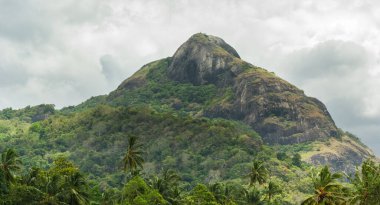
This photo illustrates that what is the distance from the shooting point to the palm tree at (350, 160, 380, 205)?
74.9 metres

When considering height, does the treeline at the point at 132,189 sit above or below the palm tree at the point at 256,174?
below

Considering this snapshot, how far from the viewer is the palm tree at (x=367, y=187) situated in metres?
74.9

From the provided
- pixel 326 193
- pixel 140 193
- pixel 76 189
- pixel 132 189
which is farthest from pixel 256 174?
pixel 326 193

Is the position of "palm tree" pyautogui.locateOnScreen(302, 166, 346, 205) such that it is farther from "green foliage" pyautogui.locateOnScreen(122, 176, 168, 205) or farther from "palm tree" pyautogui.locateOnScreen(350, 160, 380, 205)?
"green foliage" pyautogui.locateOnScreen(122, 176, 168, 205)

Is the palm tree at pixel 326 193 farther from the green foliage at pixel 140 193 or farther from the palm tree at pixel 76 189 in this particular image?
the palm tree at pixel 76 189

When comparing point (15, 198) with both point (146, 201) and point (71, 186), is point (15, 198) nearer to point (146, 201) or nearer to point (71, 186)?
point (71, 186)

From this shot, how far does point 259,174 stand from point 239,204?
1190 cm

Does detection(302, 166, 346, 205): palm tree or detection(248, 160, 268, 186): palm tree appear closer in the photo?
detection(302, 166, 346, 205): palm tree

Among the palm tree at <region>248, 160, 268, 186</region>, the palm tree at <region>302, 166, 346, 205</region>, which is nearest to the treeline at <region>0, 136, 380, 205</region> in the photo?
the palm tree at <region>302, 166, 346, 205</region>

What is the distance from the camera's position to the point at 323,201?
80625 mm

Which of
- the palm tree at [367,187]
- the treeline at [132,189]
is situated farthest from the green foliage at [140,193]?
the palm tree at [367,187]

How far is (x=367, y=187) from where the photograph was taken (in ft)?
248

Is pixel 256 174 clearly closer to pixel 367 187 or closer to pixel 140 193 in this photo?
pixel 140 193

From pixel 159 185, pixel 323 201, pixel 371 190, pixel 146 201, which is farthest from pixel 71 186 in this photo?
pixel 371 190
